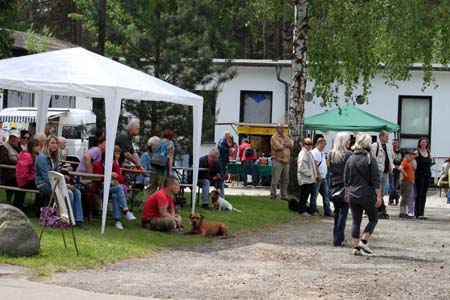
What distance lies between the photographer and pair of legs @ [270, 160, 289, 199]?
2206cm

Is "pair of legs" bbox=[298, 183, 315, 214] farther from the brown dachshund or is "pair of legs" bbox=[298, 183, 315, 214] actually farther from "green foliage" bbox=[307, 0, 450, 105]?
"green foliage" bbox=[307, 0, 450, 105]

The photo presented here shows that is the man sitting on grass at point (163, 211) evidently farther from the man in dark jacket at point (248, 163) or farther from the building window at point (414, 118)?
the building window at point (414, 118)

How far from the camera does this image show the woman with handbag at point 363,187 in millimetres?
13047

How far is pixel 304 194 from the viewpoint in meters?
19.7

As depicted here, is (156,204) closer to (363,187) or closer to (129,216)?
(129,216)

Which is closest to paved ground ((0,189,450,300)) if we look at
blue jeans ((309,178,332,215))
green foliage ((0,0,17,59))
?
blue jeans ((309,178,332,215))

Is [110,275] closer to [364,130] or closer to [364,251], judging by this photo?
[364,251]

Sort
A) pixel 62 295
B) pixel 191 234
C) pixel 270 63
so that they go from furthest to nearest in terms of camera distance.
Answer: pixel 270 63, pixel 191 234, pixel 62 295

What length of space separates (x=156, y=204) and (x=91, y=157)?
1400 millimetres

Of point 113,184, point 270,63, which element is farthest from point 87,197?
point 270,63

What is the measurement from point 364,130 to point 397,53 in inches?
242

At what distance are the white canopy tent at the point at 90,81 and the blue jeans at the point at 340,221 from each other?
11.6 feet

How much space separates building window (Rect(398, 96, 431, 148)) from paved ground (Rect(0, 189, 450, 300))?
65.2 feet

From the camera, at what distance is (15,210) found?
11.3 metres
